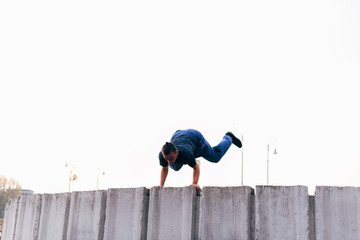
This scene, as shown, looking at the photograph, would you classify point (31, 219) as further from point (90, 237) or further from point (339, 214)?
point (339, 214)

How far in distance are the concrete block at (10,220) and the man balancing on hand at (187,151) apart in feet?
15.9

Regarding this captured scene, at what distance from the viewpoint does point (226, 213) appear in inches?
241

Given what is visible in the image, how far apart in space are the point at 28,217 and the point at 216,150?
4.19 metres

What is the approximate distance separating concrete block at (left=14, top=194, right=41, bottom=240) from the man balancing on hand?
314 cm

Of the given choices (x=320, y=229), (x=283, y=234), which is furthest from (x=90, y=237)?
(x=320, y=229)

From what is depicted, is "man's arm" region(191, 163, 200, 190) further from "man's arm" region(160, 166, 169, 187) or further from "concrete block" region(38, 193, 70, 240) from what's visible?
"concrete block" region(38, 193, 70, 240)

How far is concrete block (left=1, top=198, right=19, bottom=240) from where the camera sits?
1034 cm

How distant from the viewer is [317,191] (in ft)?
18.5

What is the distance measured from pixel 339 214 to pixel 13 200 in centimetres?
819

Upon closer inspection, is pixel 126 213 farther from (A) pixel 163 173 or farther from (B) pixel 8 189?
(B) pixel 8 189

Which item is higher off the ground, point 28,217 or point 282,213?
point 282,213

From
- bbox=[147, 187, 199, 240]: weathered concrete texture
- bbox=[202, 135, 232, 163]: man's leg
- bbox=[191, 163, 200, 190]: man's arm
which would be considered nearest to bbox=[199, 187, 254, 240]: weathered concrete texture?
bbox=[147, 187, 199, 240]: weathered concrete texture

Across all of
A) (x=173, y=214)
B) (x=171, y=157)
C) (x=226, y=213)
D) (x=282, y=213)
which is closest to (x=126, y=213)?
(x=173, y=214)

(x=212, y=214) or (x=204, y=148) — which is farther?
(x=204, y=148)
